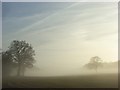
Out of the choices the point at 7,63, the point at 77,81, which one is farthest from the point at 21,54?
the point at 77,81

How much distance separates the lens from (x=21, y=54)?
22.5 ft

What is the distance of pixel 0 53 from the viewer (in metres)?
6.77

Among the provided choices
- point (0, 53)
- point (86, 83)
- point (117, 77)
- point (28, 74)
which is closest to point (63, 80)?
point (86, 83)

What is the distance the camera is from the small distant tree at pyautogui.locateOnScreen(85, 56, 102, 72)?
644 centimetres

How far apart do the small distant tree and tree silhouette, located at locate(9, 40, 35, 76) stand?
72.7 inches

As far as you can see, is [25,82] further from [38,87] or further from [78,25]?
[78,25]

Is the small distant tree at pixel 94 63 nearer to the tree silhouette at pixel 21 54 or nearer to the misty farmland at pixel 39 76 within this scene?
the misty farmland at pixel 39 76

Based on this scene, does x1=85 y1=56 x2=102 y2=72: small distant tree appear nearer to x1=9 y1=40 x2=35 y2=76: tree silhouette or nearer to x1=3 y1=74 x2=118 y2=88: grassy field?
x1=3 y1=74 x2=118 y2=88: grassy field

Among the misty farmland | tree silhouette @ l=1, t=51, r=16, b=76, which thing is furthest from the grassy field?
tree silhouette @ l=1, t=51, r=16, b=76

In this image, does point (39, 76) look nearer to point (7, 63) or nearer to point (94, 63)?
point (7, 63)

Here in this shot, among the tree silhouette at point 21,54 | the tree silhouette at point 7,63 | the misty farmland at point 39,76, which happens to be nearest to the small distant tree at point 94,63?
the misty farmland at point 39,76

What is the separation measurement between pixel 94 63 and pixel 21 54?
245 cm

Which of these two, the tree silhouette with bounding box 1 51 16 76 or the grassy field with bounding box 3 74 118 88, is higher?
the tree silhouette with bounding box 1 51 16 76

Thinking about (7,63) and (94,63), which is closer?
(94,63)
